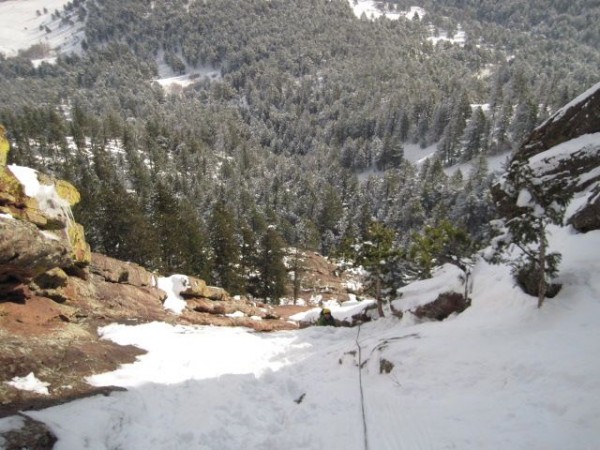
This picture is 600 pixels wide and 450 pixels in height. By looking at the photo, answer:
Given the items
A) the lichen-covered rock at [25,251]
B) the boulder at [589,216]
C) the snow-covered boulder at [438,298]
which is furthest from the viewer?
the snow-covered boulder at [438,298]

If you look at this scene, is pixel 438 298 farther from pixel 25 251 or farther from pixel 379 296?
pixel 25 251

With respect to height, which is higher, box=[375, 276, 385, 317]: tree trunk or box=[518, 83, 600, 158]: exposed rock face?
box=[518, 83, 600, 158]: exposed rock face

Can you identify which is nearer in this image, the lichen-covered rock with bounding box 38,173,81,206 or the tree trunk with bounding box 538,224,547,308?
the tree trunk with bounding box 538,224,547,308

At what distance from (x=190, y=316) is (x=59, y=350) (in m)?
11.7

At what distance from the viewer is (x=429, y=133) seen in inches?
5059

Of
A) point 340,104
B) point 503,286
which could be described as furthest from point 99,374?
point 340,104

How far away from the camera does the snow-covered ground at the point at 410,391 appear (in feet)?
26.3

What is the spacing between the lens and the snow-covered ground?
315 inches

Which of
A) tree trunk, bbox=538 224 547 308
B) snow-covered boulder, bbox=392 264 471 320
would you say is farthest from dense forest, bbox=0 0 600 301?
tree trunk, bbox=538 224 547 308

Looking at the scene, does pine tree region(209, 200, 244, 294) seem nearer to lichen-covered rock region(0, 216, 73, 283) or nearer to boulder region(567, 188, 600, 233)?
lichen-covered rock region(0, 216, 73, 283)

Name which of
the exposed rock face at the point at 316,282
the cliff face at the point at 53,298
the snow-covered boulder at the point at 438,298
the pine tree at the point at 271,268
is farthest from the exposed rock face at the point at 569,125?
the exposed rock face at the point at 316,282

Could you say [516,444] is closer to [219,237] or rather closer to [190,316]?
[190,316]

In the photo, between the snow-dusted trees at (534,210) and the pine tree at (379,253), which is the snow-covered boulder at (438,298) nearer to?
the pine tree at (379,253)

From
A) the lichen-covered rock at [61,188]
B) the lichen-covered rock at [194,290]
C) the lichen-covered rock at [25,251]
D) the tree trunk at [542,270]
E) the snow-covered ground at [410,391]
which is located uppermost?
the lichen-covered rock at [61,188]
